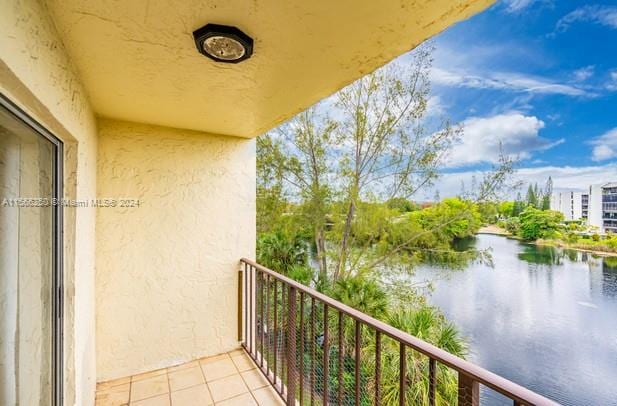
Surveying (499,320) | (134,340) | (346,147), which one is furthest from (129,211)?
(499,320)

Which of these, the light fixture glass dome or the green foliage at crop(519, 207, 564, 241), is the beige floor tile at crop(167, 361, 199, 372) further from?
the green foliage at crop(519, 207, 564, 241)

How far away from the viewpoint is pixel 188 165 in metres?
2.66

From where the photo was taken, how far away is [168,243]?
8.46ft

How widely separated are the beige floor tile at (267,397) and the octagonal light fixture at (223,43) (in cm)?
232

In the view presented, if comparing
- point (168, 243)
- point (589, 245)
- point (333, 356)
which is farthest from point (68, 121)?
point (589, 245)

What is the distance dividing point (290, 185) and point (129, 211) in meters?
5.28

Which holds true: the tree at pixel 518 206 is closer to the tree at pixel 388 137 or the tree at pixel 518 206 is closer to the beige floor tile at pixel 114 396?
the tree at pixel 388 137

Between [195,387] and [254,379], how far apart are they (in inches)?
18.7

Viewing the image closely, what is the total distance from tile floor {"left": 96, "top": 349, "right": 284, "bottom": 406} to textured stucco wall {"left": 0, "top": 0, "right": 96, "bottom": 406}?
11.2 inches

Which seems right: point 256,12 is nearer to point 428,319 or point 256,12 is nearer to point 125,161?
point 125,161

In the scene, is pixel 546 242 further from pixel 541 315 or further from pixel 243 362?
pixel 243 362

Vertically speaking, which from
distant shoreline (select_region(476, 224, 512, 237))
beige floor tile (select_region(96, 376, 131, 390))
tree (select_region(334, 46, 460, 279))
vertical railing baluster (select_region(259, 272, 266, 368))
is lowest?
beige floor tile (select_region(96, 376, 131, 390))

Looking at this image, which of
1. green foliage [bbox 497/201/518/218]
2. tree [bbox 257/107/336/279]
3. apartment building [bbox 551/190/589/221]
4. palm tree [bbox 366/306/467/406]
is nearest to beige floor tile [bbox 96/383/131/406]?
palm tree [bbox 366/306/467/406]

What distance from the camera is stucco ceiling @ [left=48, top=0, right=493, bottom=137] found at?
1013mm
